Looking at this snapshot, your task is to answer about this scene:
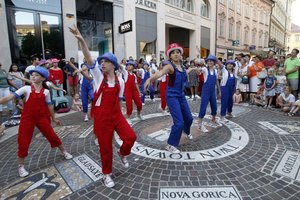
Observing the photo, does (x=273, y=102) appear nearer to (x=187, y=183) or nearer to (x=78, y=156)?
(x=187, y=183)

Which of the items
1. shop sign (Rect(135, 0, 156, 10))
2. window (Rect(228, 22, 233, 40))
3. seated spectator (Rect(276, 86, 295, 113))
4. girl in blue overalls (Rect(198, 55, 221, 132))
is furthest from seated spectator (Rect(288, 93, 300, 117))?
window (Rect(228, 22, 233, 40))

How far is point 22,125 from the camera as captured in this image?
376 cm

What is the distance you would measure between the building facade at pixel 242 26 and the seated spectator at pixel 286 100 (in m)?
21.8

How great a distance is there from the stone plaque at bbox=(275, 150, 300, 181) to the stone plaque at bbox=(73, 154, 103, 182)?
3.03m

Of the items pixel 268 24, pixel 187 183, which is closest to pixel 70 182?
pixel 187 183

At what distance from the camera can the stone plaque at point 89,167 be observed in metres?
3.70

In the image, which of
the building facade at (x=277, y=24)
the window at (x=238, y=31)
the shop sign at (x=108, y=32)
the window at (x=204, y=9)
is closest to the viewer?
the shop sign at (x=108, y=32)

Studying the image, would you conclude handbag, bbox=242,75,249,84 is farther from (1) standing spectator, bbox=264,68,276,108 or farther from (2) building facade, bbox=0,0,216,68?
(2) building facade, bbox=0,0,216,68

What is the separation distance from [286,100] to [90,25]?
38.4 ft

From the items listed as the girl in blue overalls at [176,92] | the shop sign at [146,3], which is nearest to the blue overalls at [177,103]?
the girl in blue overalls at [176,92]

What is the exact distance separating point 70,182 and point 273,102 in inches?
344

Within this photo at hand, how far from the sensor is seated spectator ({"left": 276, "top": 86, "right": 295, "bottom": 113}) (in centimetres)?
787

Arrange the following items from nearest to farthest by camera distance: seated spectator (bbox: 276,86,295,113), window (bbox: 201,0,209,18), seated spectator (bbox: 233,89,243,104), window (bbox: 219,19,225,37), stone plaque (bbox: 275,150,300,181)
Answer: stone plaque (bbox: 275,150,300,181)
seated spectator (bbox: 276,86,295,113)
seated spectator (bbox: 233,89,243,104)
window (bbox: 201,0,209,18)
window (bbox: 219,19,225,37)

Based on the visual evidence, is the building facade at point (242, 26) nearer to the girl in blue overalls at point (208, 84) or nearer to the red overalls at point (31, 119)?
the girl in blue overalls at point (208, 84)
